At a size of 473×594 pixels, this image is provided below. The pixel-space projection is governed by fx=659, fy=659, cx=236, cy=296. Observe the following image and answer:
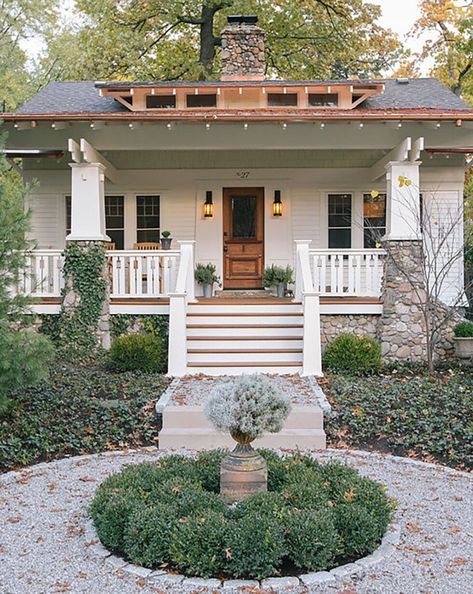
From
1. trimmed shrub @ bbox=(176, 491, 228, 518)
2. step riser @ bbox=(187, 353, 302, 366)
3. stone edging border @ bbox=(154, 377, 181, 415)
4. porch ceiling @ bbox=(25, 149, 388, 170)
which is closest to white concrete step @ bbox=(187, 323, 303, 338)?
step riser @ bbox=(187, 353, 302, 366)

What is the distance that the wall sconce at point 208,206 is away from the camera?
13000 millimetres

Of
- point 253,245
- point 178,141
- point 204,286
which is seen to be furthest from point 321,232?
point 178,141

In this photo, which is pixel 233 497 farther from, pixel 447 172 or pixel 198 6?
pixel 198 6

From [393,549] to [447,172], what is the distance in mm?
9995

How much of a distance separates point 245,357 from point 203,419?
250 cm

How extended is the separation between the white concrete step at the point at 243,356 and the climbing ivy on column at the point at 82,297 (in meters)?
1.69

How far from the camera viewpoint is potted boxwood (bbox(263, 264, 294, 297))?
12422 mm

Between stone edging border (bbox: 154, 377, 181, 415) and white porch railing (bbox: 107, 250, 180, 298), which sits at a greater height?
white porch railing (bbox: 107, 250, 180, 298)

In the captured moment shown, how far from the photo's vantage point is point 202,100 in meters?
13.3

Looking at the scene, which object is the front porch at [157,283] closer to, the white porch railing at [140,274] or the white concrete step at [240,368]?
the white porch railing at [140,274]

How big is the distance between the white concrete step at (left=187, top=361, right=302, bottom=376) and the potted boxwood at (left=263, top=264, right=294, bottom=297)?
3.06 meters

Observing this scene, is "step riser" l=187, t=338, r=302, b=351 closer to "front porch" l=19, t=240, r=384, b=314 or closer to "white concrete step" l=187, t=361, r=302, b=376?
"white concrete step" l=187, t=361, r=302, b=376

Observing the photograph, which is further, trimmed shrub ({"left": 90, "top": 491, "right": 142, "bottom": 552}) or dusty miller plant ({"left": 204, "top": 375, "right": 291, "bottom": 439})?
dusty miller plant ({"left": 204, "top": 375, "right": 291, "bottom": 439})

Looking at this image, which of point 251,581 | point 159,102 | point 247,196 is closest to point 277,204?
point 247,196
